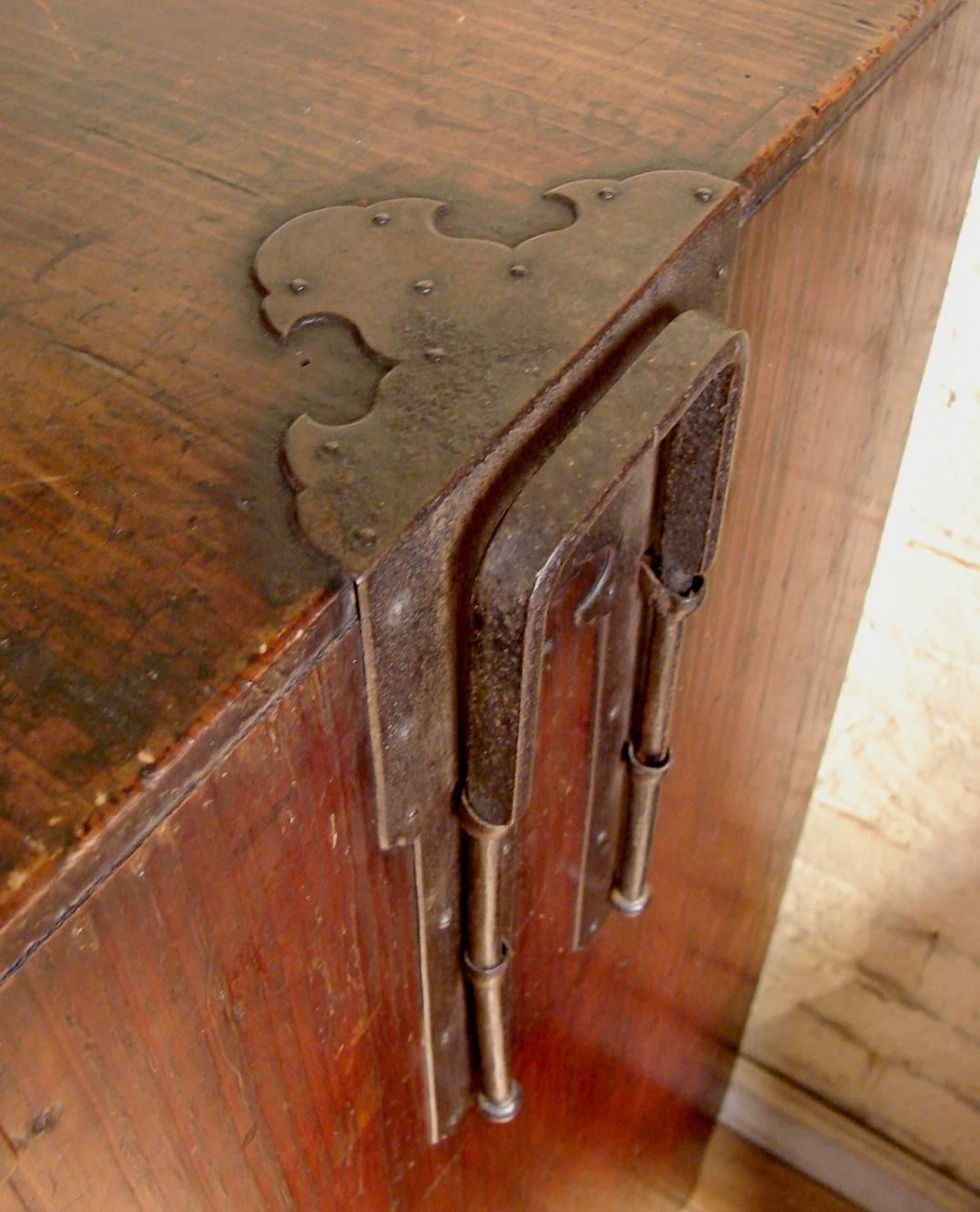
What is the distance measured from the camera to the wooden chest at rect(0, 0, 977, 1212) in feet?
1.39

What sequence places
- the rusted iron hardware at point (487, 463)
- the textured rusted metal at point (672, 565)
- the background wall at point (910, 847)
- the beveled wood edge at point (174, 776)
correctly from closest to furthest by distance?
the beveled wood edge at point (174, 776), the rusted iron hardware at point (487, 463), the textured rusted metal at point (672, 565), the background wall at point (910, 847)

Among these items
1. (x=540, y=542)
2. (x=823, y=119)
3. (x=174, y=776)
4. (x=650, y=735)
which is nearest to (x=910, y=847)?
(x=650, y=735)

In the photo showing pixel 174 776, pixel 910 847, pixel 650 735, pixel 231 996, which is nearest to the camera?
pixel 174 776

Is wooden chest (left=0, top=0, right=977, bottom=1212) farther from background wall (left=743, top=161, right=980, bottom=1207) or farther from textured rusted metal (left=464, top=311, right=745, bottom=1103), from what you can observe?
background wall (left=743, top=161, right=980, bottom=1207)

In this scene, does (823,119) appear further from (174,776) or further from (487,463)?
(174,776)

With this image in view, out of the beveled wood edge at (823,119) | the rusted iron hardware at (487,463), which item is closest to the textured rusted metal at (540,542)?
the rusted iron hardware at (487,463)

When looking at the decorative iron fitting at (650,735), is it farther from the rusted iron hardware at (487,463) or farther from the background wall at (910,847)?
the background wall at (910,847)

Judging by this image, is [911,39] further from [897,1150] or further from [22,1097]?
[897,1150]

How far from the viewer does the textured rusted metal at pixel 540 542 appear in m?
0.48

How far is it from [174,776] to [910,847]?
3.90 feet

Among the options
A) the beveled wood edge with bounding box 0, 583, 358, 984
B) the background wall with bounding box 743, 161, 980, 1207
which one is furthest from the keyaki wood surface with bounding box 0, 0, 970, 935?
the background wall with bounding box 743, 161, 980, 1207

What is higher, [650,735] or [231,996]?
[650,735]

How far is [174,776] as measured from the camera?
15.5 inches

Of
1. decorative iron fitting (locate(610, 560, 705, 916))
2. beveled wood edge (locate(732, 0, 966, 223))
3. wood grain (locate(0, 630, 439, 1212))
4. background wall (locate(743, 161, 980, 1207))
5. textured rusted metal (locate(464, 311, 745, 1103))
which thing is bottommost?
wood grain (locate(0, 630, 439, 1212))
